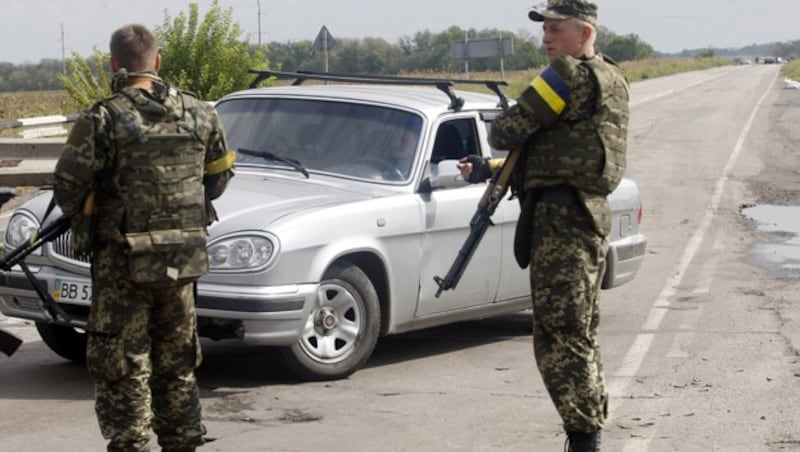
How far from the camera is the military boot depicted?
17.6 feet

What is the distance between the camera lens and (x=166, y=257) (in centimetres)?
507

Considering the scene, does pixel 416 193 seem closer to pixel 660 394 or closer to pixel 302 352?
pixel 302 352

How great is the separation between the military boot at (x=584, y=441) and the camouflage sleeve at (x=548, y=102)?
1166mm

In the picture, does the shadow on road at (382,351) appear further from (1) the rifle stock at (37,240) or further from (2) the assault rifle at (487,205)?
(1) the rifle stock at (37,240)

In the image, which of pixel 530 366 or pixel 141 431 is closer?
pixel 141 431

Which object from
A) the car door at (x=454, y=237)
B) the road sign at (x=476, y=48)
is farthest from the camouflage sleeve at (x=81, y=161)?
the road sign at (x=476, y=48)

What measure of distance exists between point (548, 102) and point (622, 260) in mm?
4283

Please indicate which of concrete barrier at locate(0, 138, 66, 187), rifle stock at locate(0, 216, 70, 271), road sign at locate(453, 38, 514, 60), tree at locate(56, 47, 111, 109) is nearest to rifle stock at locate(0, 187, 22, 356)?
rifle stock at locate(0, 216, 70, 271)

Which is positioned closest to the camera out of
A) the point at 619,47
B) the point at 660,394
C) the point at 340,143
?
the point at 660,394

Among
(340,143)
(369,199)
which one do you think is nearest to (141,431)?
(369,199)

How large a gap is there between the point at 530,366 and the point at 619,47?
141 meters

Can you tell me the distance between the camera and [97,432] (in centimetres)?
622

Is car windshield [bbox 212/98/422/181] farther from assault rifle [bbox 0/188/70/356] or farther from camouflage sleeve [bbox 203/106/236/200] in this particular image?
assault rifle [bbox 0/188/70/356]

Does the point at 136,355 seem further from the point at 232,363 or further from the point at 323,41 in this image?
the point at 323,41
